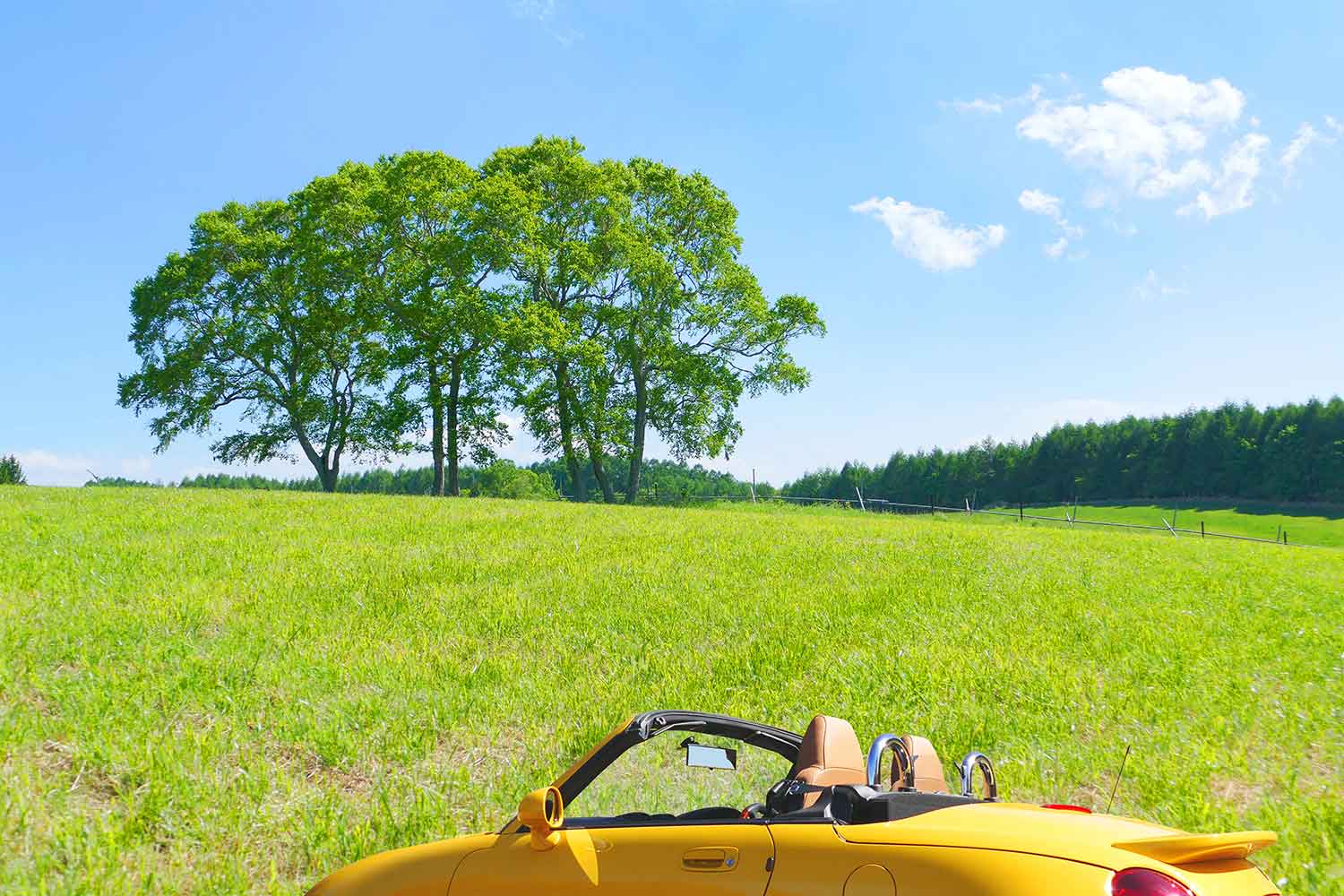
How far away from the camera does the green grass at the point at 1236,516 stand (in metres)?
72.9

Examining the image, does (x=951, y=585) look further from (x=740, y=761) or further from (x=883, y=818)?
(x=883, y=818)

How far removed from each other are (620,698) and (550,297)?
3421cm

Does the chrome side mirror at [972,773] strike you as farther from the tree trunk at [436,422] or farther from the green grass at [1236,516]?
the green grass at [1236,516]

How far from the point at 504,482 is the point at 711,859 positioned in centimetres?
7402

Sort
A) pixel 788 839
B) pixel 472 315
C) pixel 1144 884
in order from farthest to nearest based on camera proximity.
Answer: pixel 472 315, pixel 788 839, pixel 1144 884

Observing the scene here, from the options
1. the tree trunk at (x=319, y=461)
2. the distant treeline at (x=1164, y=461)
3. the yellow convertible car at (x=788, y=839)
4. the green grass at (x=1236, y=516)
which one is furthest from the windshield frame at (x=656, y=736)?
the distant treeline at (x=1164, y=461)

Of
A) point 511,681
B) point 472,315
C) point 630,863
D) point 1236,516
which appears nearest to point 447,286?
point 472,315

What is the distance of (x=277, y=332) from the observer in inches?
1661

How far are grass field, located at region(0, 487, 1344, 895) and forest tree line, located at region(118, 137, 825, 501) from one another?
77.2ft

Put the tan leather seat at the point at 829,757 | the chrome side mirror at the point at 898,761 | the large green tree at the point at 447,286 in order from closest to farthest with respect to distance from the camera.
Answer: the chrome side mirror at the point at 898,761, the tan leather seat at the point at 829,757, the large green tree at the point at 447,286

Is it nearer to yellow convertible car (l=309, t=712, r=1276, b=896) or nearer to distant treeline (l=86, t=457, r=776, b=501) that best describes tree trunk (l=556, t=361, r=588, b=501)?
distant treeline (l=86, t=457, r=776, b=501)

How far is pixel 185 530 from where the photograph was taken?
578 inches

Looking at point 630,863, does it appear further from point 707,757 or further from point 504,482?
point 504,482

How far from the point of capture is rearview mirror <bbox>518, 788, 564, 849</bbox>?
303cm
